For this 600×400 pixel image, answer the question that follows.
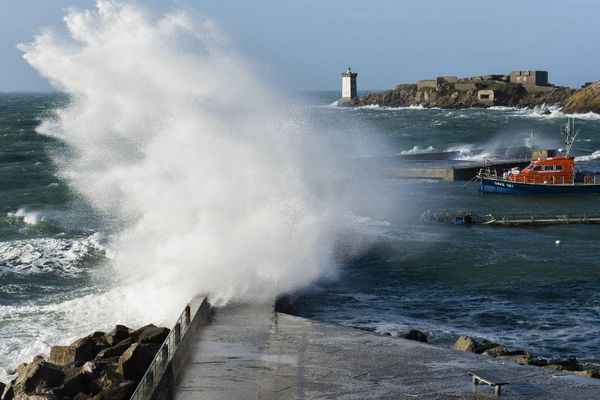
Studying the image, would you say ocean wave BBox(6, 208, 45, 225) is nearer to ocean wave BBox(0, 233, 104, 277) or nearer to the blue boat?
ocean wave BBox(0, 233, 104, 277)

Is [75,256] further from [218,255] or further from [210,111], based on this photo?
[218,255]

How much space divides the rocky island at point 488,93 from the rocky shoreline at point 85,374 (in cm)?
10366

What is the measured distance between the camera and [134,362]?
11.3m

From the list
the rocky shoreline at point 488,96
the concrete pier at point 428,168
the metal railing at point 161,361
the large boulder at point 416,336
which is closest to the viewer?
the metal railing at point 161,361

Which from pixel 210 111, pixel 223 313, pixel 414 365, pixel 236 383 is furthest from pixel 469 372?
pixel 210 111

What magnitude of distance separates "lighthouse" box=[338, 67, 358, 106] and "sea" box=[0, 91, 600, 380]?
378ft

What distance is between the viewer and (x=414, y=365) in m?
11.4

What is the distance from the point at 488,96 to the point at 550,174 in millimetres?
99096

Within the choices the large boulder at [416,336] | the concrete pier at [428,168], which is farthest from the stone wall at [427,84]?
the large boulder at [416,336]

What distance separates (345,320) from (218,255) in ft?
7.92

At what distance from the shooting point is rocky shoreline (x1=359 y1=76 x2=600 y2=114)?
111875 millimetres

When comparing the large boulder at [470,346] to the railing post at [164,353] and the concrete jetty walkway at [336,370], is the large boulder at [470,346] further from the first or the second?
the railing post at [164,353]

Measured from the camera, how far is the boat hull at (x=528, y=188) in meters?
37.4

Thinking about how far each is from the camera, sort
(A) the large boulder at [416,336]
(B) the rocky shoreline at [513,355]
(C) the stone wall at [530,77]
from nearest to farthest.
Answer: (B) the rocky shoreline at [513,355]
(A) the large boulder at [416,336]
(C) the stone wall at [530,77]
